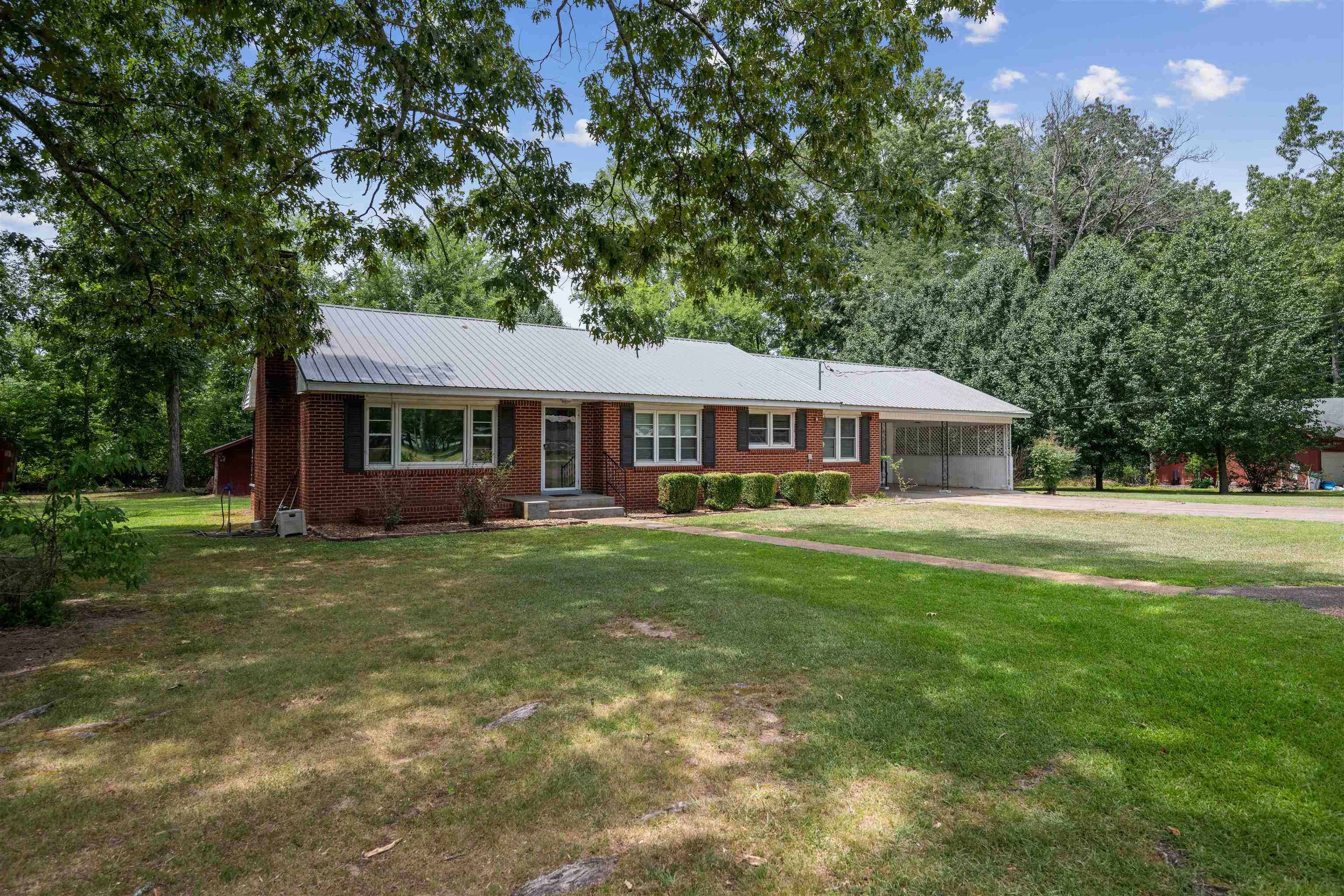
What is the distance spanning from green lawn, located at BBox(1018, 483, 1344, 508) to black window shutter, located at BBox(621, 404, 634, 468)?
52.3ft

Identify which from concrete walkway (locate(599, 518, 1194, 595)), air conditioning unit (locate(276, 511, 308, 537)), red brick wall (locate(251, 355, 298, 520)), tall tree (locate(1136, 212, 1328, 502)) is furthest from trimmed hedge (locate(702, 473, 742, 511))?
tall tree (locate(1136, 212, 1328, 502))

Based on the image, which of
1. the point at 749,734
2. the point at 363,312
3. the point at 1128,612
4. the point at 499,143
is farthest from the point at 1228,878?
the point at 363,312

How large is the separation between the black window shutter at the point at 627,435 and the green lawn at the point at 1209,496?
52.3ft

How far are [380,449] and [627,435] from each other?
5.79 metres

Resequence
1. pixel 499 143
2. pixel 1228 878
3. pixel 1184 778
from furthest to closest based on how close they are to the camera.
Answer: pixel 499 143
pixel 1184 778
pixel 1228 878

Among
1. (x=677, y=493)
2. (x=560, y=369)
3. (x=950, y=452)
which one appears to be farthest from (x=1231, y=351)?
(x=560, y=369)

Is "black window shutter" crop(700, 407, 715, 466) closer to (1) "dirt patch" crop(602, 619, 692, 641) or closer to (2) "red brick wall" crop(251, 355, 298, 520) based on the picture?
(2) "red brick wall" crop(251, 355, 298, 520)

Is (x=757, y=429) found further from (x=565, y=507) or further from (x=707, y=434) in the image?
(x=565, y=507)

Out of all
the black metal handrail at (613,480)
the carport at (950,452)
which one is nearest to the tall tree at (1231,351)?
the carport at (950,452)

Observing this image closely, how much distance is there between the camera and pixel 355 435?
14.0 meters

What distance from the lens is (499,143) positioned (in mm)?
8070

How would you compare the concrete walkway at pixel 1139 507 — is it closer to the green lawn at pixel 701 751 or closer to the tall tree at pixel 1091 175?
the green lawn at pixel 701 751

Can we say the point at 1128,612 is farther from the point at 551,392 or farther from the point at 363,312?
the point at 363,312

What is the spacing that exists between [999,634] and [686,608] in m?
2.82
